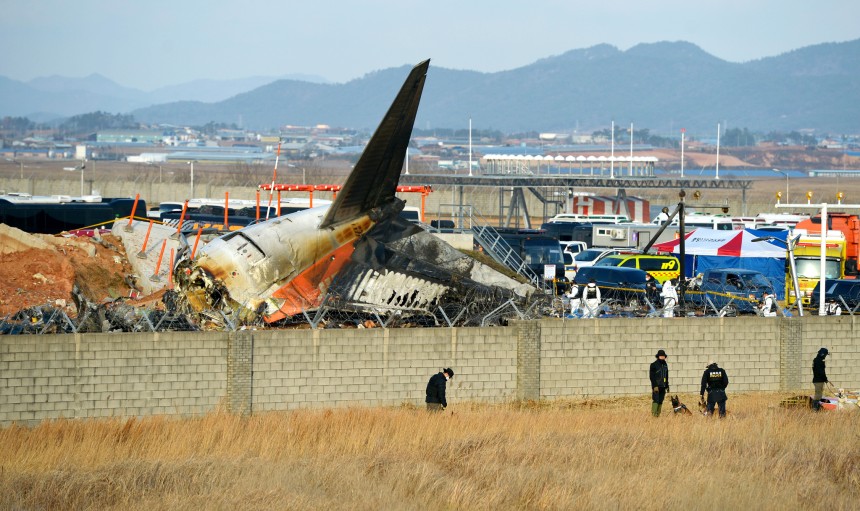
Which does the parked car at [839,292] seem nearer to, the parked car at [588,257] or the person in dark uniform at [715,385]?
the parked car at [588,257]

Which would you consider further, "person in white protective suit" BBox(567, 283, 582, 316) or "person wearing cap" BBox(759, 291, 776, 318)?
"person wearing cap" BBox(759, 291, 776, 318)

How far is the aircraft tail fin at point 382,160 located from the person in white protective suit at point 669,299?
7.28 meters

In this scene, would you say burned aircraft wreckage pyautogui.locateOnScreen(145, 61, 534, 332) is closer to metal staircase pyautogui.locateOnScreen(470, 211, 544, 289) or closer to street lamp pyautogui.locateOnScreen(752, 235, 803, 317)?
metal staircase pyautogui.locateOnScreen(470, 211, 544, 289)

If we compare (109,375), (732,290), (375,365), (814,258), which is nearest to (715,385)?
(375,365)

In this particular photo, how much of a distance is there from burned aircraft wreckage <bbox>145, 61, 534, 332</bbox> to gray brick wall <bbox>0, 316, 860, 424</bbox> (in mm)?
1652

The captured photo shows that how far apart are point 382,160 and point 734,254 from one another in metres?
18.5

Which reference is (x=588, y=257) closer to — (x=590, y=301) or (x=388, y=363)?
(x=590, y=301)

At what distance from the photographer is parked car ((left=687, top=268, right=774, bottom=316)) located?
33.1m

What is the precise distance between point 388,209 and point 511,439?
1048 cm

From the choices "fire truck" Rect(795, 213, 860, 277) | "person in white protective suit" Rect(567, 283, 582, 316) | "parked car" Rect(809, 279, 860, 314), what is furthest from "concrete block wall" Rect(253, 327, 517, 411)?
"fire truck" Rect(795, 213, 860, 277)

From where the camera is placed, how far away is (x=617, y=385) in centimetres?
2769

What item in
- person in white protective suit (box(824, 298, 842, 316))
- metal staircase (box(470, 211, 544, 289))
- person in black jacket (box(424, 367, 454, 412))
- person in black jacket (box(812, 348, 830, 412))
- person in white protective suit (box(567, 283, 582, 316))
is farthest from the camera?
metal staircase (box(470, 211, 544, 289))

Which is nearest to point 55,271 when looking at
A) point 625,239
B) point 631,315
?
point 631,315

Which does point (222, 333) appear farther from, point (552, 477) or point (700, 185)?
point (700, 185)
